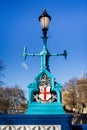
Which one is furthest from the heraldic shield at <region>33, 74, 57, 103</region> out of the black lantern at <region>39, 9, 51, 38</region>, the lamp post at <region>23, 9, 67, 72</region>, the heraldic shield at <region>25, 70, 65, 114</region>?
the black lantern at <region>39, 9, 51, 38</region>

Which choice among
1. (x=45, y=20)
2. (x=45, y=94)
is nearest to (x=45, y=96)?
(x=45, y=94)

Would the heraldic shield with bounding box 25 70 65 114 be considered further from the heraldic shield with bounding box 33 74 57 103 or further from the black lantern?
the black lantern

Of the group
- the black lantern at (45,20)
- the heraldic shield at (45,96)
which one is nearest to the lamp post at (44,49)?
the black lantern at (45,20)

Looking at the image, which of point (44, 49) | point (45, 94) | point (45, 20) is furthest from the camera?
point (44, 49)

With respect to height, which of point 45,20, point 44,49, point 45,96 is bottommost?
point 45,96

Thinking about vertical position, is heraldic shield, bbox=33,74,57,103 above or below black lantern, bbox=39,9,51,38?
below

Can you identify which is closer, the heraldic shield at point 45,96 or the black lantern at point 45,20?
the heraldic shield at point 45,96

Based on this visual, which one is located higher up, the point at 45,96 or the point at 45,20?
the point at 45,20

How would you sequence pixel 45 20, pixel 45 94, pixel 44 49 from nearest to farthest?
pixel 45 94, pixel 45 20, pixel 44 49

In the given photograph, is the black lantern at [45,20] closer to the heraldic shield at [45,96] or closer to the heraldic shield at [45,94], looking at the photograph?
the heraldic shield at [45,96]

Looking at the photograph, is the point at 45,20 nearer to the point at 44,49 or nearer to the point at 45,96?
the point at 44,49

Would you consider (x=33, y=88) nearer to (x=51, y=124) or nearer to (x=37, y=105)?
(x=37, y=105)

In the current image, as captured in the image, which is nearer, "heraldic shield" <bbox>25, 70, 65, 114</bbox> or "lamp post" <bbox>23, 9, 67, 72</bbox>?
"heraldic shield" <bbox>25, 70, 65, 114</bbox>

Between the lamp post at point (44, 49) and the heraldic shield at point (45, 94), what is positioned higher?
the lamp post at point (44, 49)
